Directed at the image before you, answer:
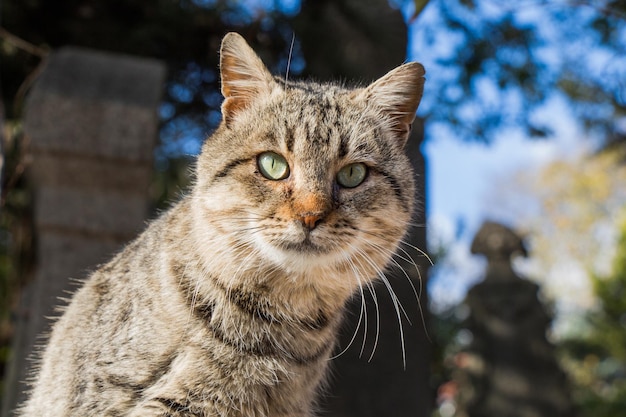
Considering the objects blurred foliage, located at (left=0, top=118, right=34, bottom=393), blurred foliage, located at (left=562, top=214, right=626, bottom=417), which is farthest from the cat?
blurred foliage, located at (left=562, top=214, right=626, bottom=417)

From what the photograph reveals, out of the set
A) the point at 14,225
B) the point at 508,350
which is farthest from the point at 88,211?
the point at 508,350

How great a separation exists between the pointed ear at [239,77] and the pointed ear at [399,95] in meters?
0.43

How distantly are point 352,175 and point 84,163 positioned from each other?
233cm

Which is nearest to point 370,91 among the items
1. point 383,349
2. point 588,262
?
point 383,349

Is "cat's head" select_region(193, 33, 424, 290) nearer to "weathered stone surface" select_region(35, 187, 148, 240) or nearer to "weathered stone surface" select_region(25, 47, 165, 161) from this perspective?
"weathered stone surface" select_region(25, 47, 165, 161)

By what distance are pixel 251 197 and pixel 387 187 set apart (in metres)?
0.54

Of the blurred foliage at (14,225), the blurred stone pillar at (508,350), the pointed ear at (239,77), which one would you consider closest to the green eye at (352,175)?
the pointed ear at (239,77)

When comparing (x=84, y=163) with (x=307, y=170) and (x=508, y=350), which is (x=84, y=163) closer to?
(x=307, y=170)

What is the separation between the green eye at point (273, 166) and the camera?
232 centimetres

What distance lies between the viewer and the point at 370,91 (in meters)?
2.61

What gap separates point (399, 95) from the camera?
8.52 ft

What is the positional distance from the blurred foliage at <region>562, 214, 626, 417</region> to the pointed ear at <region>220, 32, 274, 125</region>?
10302mm

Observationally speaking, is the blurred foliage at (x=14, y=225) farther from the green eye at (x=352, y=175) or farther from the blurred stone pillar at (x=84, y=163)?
the green eye at (x=352, y=175)

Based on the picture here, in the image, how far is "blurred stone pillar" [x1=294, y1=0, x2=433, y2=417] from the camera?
3727 millimetres
